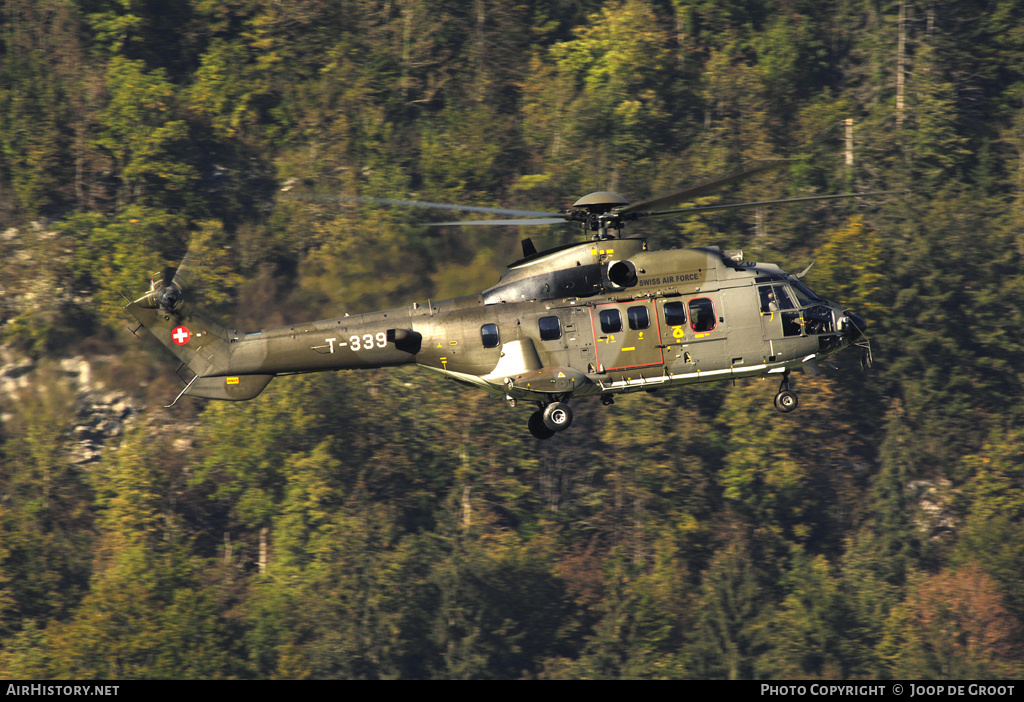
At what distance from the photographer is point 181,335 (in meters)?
29.9

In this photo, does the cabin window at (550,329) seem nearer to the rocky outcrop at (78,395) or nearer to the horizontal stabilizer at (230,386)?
the horizontal stabilizer at (230,386)

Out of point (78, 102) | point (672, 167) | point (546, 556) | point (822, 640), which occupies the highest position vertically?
point (78, 102)

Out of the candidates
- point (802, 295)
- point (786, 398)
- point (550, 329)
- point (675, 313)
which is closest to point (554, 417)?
point (550, 329)

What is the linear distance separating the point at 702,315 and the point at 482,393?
1622 inches

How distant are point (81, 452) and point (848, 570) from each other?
1687 inches

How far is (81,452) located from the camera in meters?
73.0

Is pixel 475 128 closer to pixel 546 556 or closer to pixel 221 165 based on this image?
pixel 221 165

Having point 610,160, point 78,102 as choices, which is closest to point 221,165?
point 78,102

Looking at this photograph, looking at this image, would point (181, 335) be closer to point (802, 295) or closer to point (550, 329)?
point (550, 329)

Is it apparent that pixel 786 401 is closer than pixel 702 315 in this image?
No

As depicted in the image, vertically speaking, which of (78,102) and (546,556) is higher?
(78,102)

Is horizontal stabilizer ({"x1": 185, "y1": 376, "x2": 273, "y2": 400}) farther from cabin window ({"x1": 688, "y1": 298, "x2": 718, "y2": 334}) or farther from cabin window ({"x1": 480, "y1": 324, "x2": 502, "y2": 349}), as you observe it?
cabin window ({"x1": 688, "y1": 298, "x2": 718, "y2": 334})

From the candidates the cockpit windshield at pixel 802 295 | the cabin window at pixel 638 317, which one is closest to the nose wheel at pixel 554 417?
the cabin window at pixel 638 317

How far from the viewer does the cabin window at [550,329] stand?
28.8 meters
